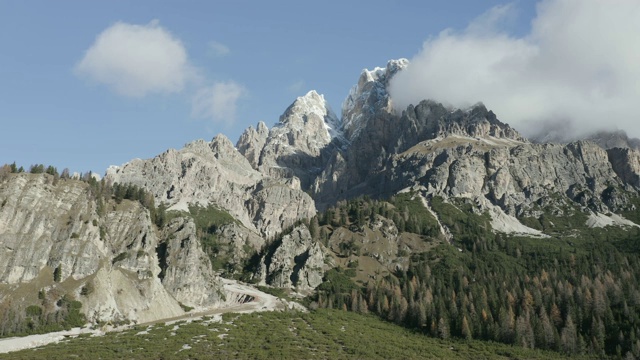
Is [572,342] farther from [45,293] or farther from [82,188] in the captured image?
[82,188]

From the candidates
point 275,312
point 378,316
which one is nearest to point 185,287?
point 275,312

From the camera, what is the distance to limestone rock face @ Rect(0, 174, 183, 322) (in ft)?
397

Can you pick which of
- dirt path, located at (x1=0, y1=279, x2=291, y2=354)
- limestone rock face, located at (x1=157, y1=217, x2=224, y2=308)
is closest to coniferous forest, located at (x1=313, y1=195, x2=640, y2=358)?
dirt path, located at (x1=0, y1=279, x2=291, y2=354)

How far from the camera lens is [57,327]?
110m

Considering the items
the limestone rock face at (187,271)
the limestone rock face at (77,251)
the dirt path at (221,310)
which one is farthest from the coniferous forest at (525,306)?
the limestone rock face at (77,251)

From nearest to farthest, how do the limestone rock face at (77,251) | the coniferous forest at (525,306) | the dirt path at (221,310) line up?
the dirt path at (221,310) < the limestone rock face at (77,251) < the coniferous forest at (525,306)

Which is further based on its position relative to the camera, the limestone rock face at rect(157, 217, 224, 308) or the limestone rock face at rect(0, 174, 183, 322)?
the limestone rock face at rect(157, 217, 224, 308)

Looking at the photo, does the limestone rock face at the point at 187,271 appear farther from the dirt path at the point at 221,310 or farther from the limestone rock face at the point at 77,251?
the limestone rock face at the point at 77,251

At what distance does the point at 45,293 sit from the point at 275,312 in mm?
61257

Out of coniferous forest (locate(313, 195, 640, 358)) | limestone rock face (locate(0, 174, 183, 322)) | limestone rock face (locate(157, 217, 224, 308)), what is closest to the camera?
limestone rock face (locate(0, 174, 183, 322))

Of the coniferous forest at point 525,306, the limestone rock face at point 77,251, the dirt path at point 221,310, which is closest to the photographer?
the dirt path at point 221,310

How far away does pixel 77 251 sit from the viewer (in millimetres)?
130500

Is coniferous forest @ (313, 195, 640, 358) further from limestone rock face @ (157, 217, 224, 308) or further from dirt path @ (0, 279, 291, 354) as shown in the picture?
limestone rock face @ (157, 217, 224, 308)

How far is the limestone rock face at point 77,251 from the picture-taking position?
121000 millimetres
